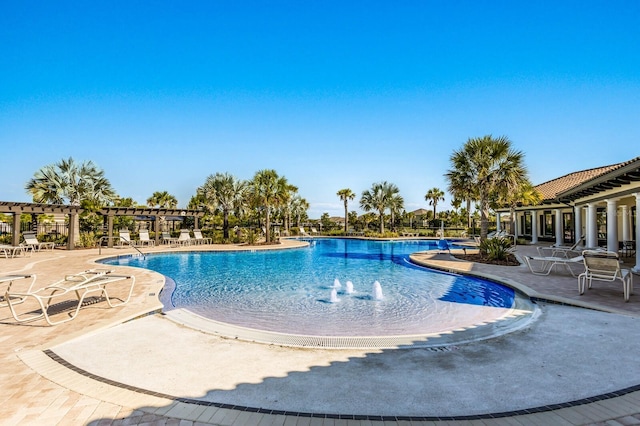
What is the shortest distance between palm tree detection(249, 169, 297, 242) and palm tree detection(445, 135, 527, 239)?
41.0 ft

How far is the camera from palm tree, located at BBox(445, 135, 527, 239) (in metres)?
14.1

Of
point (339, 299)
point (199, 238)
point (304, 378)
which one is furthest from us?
point (199, 238)

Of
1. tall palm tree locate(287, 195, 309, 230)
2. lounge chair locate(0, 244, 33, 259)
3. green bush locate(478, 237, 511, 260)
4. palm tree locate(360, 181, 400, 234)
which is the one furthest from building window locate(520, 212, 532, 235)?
lounge chair locate(0, 244, 33, 259)

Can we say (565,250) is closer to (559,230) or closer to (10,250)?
(559,230)

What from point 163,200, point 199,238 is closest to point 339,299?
point 199,238

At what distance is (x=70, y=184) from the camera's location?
25.1m

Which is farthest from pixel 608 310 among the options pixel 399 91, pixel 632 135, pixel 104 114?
pixel 104 114

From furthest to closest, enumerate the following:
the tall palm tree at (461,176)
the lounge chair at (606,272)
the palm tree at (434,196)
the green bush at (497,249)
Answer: the palm tree at (434,196) → the tall palm tree at (461,176) → the green bush at (497,249) → the lounge chair at (606,272)

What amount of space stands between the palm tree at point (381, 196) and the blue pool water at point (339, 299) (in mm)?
20516

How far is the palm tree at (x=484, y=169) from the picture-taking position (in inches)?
554

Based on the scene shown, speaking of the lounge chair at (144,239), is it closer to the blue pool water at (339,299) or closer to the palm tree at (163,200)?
the blue pool water at (339,299)

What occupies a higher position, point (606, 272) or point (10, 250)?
point (606, 272)

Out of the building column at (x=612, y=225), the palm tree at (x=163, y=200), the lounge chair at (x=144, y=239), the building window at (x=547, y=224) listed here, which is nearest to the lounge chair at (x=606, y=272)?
the building column at (x=612, y=225)

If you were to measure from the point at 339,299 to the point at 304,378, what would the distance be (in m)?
4.92
